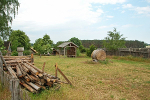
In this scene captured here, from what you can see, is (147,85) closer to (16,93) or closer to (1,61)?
(16,93)

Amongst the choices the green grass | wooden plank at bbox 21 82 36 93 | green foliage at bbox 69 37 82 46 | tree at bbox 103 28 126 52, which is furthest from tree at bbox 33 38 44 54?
the green grass

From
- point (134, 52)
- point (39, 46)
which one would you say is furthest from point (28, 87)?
point (39, 46)

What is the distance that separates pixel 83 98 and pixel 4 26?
45.6ft

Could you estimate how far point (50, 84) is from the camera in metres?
6.03

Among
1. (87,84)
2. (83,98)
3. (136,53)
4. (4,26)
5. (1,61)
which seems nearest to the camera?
(83,98)

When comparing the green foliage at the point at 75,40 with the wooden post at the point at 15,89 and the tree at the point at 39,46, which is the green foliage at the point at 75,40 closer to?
the tree at the point at 39,46

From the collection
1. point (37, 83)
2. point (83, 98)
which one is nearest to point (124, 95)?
point (83, 98)

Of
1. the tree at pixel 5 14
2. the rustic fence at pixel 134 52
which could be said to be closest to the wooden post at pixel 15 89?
the tree at pixel 5 14

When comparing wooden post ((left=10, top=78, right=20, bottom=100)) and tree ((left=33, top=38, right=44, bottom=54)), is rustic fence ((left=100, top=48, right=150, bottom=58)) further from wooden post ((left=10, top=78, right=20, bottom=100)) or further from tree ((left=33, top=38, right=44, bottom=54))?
tree ((left=33, top=38, right=44, bottom=54))

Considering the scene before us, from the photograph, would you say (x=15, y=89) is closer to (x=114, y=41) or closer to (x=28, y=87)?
(x=28, y=87)

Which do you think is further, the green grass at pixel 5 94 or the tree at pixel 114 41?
the tree at pixel 114 41

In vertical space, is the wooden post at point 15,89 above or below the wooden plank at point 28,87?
above

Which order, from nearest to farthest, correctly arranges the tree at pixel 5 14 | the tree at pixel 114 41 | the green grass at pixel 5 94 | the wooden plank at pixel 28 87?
the green grass at pixel 5 94
the wooden plank at pixel 28 87
the tree at pixel 5 14
the tree at pixel 114 41

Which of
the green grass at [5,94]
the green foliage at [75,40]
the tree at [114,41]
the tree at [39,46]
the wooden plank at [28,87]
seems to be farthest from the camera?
the green foliage at [75,40]
